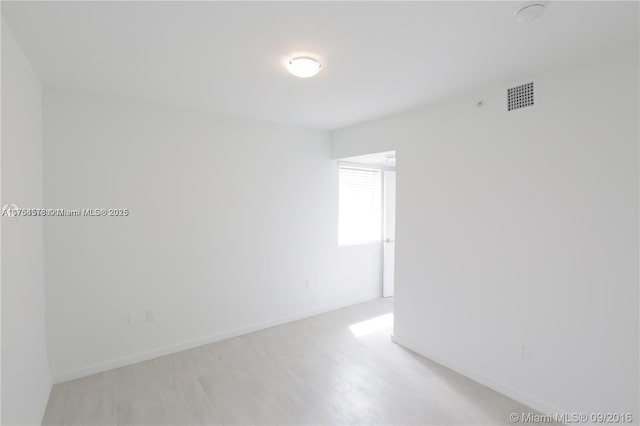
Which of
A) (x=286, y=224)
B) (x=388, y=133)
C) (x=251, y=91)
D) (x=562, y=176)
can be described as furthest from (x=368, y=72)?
(x=286, y=224)

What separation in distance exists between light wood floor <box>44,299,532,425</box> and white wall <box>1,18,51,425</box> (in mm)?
461

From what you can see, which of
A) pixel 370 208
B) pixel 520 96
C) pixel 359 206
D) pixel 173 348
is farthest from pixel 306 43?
pixel 370 208

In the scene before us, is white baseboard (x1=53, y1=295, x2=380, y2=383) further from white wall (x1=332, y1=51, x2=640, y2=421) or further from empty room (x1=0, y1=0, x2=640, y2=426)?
white wall (x1=332, y1=51, x2=640, y2=421)

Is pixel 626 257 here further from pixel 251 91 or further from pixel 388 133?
pixel 251 91

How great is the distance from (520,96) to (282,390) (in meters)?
2.94

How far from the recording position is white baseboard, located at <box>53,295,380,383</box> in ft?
9.25

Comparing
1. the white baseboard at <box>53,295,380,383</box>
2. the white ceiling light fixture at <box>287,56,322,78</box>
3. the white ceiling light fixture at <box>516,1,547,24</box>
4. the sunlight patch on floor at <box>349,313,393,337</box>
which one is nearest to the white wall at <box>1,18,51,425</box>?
the white baseboard at <box>53,295,380,383</box>

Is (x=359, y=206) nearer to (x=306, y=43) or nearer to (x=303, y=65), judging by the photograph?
(x=303, y=65)

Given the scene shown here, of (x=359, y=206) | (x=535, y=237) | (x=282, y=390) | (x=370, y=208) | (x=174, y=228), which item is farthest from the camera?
(x=370, y=208)

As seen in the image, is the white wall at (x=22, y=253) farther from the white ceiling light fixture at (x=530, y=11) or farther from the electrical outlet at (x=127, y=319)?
the white ceiling light fixture at (x=530, y=11)

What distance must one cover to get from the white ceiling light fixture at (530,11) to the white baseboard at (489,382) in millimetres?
2509

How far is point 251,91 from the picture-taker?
9.25 feet

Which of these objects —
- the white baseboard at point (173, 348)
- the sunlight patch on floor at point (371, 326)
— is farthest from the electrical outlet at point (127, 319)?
the sunlight patch on floor at point (371, 326)

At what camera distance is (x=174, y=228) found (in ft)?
10.8
